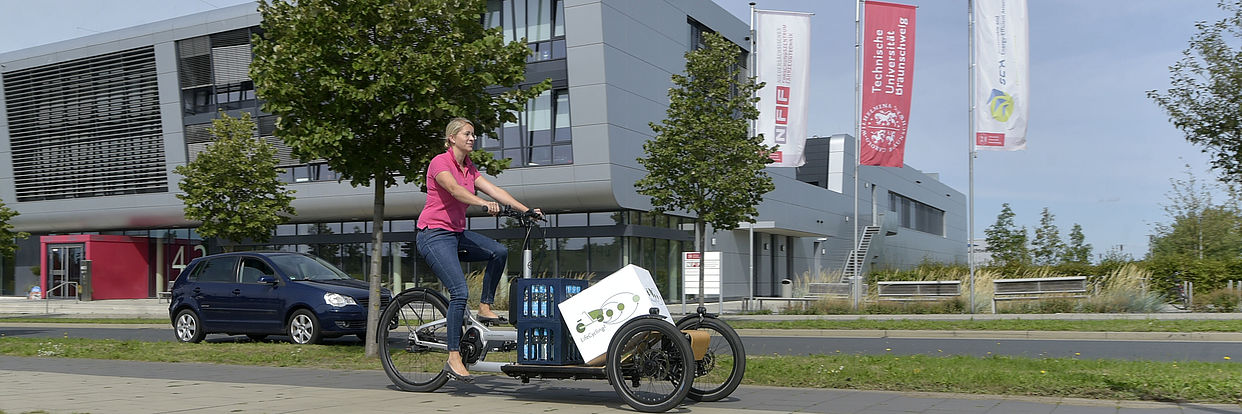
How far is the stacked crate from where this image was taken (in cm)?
659

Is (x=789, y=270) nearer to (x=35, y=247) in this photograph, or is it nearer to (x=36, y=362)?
(x=35, y=247)

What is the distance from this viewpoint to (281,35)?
11.0 m

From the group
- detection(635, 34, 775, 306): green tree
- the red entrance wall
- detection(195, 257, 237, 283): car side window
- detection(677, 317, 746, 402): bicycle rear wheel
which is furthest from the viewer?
the red entrance wall

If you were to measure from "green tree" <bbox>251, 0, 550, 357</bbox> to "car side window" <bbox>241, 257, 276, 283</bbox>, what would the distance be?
11.3 feet

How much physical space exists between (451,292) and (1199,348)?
10.3m

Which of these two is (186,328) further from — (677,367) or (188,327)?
(677,367)

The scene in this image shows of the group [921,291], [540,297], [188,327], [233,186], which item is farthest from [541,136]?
[540,297]

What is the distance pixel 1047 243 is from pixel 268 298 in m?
43.7

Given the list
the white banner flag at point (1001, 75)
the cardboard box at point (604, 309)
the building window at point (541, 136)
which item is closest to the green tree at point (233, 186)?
the building window at point (541, 136)

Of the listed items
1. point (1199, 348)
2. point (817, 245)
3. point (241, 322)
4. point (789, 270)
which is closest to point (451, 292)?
point (241, 322)

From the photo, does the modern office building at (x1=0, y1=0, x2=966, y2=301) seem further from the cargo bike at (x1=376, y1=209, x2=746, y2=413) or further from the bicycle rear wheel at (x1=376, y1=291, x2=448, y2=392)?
the cargo bike at (x1=376, y1=209, x2=746, y2=413)

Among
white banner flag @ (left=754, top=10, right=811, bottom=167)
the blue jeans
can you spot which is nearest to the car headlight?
the blue jeans

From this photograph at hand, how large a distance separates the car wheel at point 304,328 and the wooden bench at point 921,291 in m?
13.7

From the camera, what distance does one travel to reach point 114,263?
1486 inches
